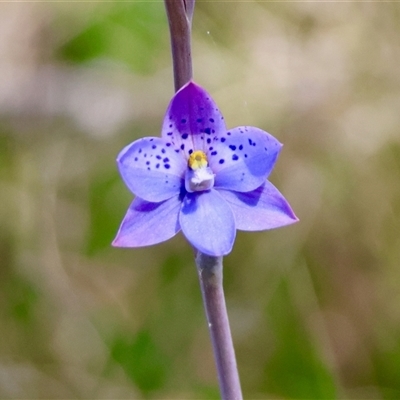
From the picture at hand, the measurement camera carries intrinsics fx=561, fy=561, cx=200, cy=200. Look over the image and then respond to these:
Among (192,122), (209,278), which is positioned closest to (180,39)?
(192,122)

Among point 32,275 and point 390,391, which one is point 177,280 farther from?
point 390,391

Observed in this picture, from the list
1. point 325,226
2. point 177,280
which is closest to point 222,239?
point 177,280

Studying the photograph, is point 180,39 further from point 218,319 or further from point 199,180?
point 218,319

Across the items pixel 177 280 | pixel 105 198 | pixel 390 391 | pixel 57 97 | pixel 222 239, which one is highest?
pixel 222 239

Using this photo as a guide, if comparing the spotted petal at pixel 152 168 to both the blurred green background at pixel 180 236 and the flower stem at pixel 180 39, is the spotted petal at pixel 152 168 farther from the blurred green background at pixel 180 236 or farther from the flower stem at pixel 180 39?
the blurred green background at pixel 180 236

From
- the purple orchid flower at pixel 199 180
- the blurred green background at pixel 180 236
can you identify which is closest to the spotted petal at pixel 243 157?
the purple orchid flower at pixel 199 180

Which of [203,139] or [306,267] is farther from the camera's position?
[306,267]
